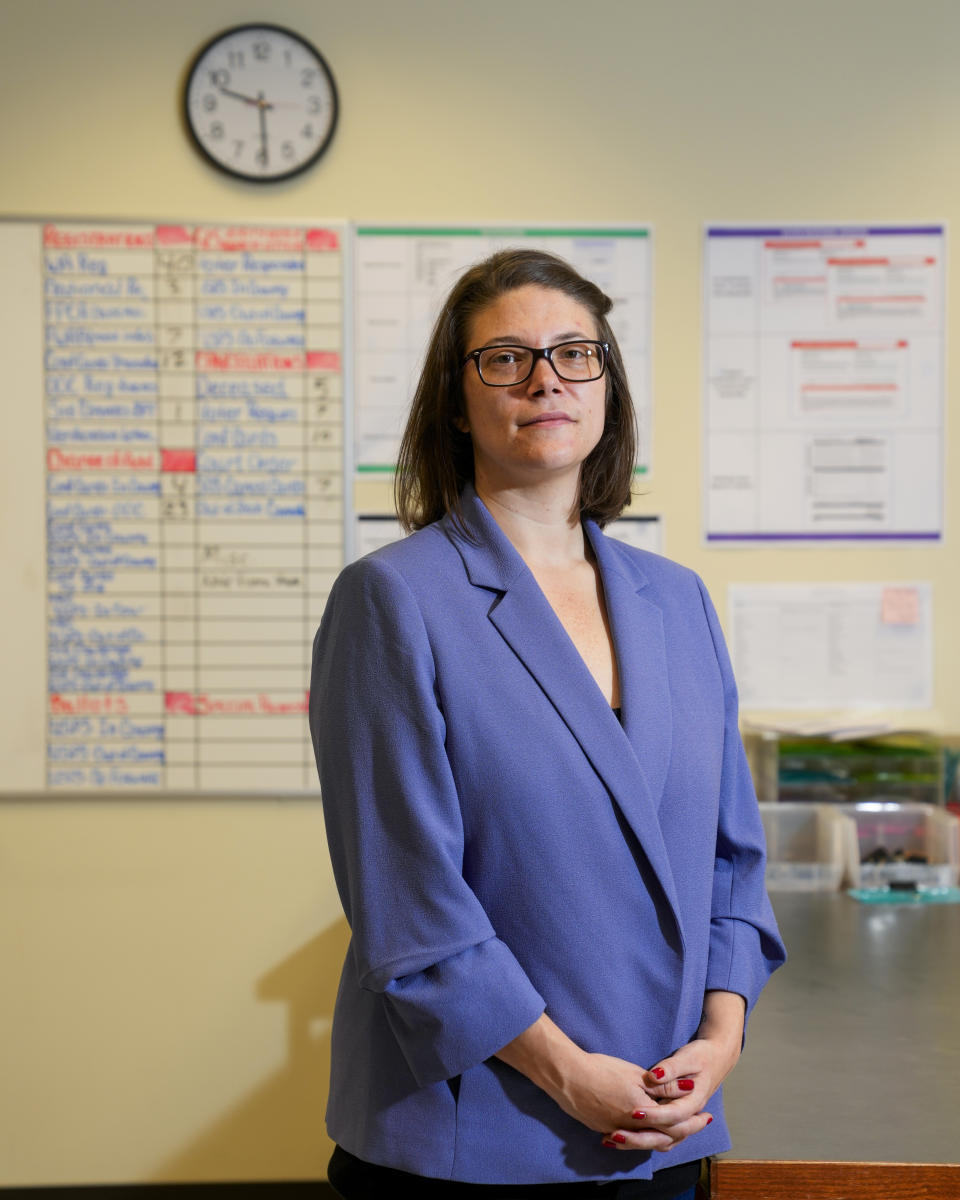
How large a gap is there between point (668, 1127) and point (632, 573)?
56 centimetres

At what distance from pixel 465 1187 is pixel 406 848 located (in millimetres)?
316

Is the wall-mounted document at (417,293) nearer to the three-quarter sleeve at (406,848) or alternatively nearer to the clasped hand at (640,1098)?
the three-quarter sleeve at (406,848)

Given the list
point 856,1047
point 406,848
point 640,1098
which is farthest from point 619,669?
point 856,1047

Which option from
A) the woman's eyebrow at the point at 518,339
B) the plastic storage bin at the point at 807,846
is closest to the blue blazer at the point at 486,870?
the woman's eyebrow at the point at 518,339

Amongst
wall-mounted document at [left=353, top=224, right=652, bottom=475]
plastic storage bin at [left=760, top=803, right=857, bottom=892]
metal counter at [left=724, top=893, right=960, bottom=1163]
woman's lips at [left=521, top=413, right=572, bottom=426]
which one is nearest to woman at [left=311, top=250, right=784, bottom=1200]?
woman's lips at [left=521, top=413, right=572, bottom=426]

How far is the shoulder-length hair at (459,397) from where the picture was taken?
116cm

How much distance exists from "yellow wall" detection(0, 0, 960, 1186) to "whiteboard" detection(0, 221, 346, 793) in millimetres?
76

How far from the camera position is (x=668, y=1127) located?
100 cm

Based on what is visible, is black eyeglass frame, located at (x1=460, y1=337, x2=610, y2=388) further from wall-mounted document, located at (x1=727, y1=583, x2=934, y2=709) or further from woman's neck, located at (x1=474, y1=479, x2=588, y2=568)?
wall-mounted document, located at (x1=727, y1=583, x2=934, y2=709)

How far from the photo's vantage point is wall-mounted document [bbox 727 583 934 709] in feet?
7.86

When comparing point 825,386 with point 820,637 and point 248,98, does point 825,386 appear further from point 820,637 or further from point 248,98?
point 248,98

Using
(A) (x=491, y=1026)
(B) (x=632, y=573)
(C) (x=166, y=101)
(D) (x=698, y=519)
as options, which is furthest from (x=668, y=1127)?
(C) (x=166, y=101)

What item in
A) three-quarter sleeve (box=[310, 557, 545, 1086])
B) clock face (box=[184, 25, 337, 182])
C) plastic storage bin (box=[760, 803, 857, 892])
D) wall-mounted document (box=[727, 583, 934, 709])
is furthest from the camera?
wall-mounted document (box=[727, 583, 934, 709])

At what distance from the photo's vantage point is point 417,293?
7.73 feet
